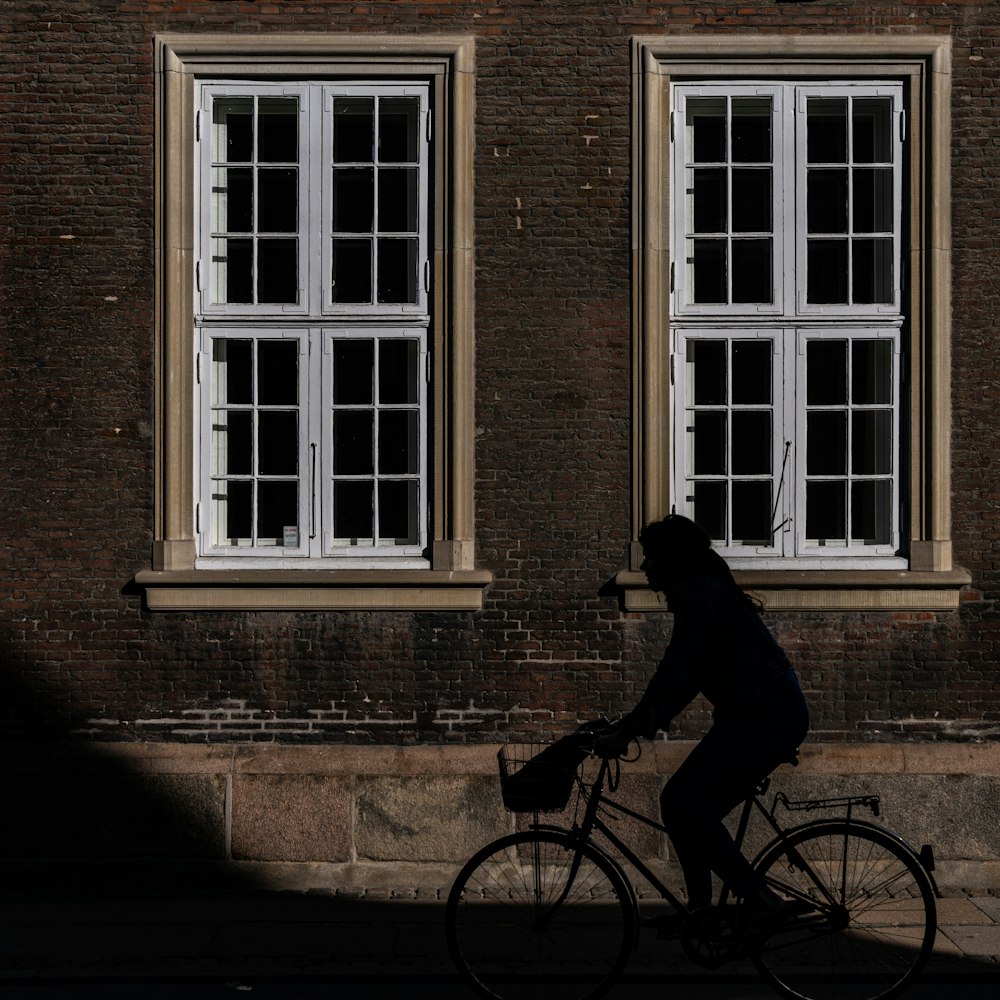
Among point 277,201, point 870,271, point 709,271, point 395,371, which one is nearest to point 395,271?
point 395,371

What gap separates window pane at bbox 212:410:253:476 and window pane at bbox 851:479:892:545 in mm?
3833

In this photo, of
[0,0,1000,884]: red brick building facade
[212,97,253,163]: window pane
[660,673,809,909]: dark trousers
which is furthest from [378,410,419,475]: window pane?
[660,673,809,909]: dark trousers

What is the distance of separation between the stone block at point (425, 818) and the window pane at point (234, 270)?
10.3 feet

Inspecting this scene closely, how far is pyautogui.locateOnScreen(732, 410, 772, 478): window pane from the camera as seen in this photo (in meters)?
8.95

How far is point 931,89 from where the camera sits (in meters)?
8.73

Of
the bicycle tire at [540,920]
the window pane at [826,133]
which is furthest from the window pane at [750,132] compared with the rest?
the bicycle tire at [540,920]

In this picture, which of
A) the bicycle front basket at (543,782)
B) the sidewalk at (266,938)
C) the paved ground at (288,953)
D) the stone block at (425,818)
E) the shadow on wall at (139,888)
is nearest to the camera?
the bicycle front basket at (543,782)

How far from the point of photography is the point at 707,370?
9.02m

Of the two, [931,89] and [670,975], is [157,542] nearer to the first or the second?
[670,975]

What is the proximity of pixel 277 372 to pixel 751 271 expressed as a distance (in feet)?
10.1

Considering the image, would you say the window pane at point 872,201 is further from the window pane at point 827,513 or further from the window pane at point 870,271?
the window pane at point 827,513

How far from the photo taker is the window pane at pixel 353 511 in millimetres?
8977

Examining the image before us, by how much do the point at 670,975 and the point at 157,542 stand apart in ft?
13.5

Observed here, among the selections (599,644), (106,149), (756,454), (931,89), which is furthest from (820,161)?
(106,149)
